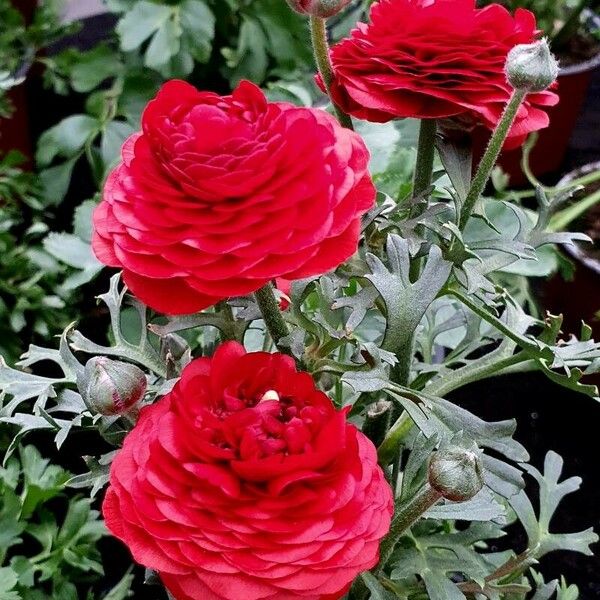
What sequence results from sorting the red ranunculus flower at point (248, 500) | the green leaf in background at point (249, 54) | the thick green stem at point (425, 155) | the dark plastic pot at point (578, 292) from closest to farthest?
the red ranunculus flower at point (248, 500), the thick green stem at point (425, 155), the dark plastic pot at point (578, 292), the green leaf in background at point (249, 54)

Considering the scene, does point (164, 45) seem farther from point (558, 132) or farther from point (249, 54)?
point (558, 132)

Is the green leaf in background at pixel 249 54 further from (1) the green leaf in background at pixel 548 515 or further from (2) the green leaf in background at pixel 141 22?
(1) the green leaf in background at pixel 548 515

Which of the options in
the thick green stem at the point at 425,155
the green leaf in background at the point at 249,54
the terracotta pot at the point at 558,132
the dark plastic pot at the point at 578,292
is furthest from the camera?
the terracotta pot at the point at 558,132

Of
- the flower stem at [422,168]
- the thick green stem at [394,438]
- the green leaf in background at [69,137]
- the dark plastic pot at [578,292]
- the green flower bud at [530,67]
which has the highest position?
the green flower bud at [530,67]

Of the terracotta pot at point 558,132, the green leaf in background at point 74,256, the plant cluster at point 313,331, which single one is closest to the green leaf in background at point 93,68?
the green leaf in background at point 74,256

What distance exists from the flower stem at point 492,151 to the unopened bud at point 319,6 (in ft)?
0.25

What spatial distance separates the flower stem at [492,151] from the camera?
32 centimetres

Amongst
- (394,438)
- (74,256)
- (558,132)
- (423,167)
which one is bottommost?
(558,132)

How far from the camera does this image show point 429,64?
0.33 metres

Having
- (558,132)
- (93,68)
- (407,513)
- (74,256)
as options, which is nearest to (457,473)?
(407,513)

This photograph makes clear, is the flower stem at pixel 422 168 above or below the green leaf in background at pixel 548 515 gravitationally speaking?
above

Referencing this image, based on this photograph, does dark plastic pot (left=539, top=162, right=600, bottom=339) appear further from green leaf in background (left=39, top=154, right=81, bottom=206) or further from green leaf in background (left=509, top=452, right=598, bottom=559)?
green leaf in background (left=39, top=154, right=81, bottom=206)

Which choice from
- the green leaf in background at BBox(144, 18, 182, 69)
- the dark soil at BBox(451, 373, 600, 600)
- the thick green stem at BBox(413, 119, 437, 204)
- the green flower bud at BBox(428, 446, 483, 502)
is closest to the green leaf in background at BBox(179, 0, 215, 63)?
the green leaf in background at BBox(144, 18, 182, 69)

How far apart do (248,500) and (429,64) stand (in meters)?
0.18
